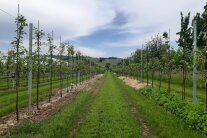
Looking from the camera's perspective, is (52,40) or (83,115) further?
(52,40)

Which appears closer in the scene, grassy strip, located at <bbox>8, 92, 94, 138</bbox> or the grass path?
grassy strip, located at <bbox>8, 92, 94, 138</bbox>

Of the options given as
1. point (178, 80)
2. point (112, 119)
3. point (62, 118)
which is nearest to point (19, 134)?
point (62, 118)

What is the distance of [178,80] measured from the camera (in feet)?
201

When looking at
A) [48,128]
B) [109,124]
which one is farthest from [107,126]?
[48,128]

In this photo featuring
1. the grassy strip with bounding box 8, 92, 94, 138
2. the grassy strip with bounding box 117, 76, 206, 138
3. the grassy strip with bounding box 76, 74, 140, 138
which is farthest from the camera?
the grassy strip with bounding box 76, 74, 140, 138

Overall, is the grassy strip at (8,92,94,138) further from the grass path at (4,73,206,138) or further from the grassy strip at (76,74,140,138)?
the grassy strip at (76,74,140,138)

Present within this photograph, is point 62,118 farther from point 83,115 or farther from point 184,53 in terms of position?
point 184,53

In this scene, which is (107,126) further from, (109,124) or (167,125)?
(167,125)

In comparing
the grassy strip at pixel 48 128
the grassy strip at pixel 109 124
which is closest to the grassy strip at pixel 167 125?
the grassy strip at pixel 109 124

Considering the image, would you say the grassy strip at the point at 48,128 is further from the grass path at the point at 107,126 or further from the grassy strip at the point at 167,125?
the grassy strip at the point at 167,125

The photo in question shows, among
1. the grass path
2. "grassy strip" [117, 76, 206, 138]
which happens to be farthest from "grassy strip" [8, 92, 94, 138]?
"grassy strip" [117, 76, 206, 138]

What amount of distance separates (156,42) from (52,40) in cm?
2609

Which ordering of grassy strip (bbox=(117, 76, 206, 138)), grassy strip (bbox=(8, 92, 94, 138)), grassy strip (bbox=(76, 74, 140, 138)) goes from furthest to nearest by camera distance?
grassy strip (bbox=(76, 74, 140, 138)) < grassy strip (bbox=(117, 76, 206, 138)) < grassy strip (bbox=(8, 92, 94, 138))

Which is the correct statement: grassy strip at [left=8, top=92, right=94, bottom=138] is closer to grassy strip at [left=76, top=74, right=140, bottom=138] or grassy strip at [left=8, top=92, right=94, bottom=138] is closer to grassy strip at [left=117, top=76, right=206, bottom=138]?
grassy strip at [left=76, top=74, right=140, bottom=138]
